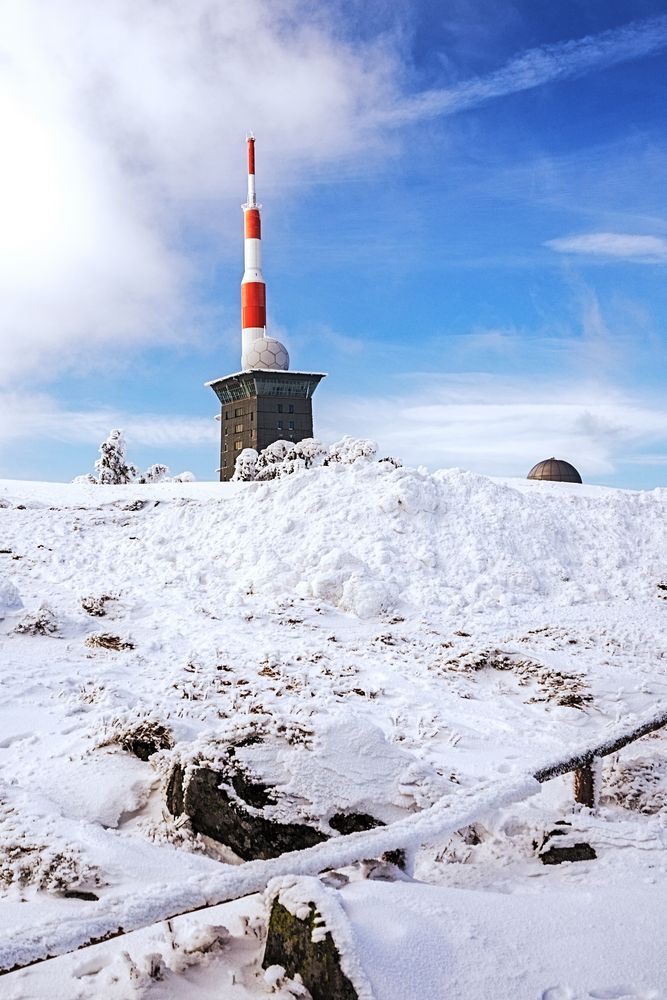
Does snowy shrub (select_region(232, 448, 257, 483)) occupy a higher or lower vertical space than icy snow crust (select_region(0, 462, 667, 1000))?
higher

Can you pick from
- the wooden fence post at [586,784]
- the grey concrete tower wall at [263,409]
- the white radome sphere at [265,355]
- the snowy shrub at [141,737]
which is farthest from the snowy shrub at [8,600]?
the white radome sphere at [265,355]

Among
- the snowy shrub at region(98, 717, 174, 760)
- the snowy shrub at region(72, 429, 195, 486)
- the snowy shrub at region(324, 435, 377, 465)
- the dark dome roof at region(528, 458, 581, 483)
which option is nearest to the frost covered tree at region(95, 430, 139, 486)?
the snowy shrub at region(72, 429, 195, 486)

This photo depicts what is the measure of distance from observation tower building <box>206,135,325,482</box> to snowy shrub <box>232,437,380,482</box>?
15.3 meters

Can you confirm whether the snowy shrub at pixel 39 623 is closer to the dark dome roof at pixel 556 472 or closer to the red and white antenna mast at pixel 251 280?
the dark dome roof at pixel 556 472

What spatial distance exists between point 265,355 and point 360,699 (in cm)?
5448

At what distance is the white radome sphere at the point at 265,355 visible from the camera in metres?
61.2

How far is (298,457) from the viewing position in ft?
123

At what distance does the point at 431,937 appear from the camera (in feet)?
10.6

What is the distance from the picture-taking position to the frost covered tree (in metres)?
42.2

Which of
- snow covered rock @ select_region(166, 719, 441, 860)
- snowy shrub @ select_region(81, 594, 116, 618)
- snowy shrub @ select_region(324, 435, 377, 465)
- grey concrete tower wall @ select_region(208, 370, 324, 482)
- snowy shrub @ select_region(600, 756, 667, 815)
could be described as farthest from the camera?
grey concrete tower wall @ select_region(208, 370, 324, 482)

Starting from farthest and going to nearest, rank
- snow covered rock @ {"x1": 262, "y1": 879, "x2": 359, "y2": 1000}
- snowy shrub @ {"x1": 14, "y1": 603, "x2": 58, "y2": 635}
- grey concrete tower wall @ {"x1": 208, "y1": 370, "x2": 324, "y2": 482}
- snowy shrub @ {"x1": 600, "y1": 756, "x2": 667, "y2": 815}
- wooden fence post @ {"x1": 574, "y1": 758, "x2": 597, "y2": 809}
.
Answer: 1. grey concrete tower wall @ {"x1": 208, "y1": 370, "x2": 324, "y2": 482}
2. snowy shrub @ {"x1": 14, "y1": 603, "x2": 58, "y2": 635}
3. snowy shrub @ {"x1": 600, "y1": 756, "x2": 667, "y2": 815}
4. wooden fence post @ {"x1": 574, "y1": 758, "x2": 597, "y2": 809}
5. snow covered rock @ {"x1": 262, "y1": 879, "x2": 359, "y2": 1000}

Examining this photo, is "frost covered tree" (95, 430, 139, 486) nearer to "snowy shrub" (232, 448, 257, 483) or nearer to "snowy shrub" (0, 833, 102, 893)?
"snowy shrub" (232, 448, 257, 483)

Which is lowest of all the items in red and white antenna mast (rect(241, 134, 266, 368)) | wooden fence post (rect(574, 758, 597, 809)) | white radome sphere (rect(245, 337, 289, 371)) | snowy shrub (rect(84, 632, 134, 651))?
wooden fence post (rect(574, 758, 597, 809))

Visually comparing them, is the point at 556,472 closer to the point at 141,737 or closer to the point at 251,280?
the point at 141,737
